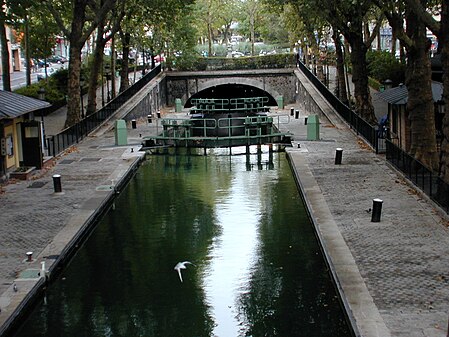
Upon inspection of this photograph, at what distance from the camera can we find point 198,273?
64.2 ft

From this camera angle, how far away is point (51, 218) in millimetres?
23938

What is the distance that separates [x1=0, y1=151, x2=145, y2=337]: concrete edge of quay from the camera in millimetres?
15917

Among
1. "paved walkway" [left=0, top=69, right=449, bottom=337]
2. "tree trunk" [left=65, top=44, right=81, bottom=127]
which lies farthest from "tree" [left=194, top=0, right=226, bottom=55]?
"paved walkway" [left=0, top=69, right=449, bottom=337]

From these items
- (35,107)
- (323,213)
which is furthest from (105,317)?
(35,107)

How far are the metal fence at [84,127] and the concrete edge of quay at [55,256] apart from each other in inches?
263

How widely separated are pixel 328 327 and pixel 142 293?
4.73 metres

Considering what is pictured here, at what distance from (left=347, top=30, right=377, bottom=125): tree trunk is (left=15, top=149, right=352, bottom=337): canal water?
13.8 meters

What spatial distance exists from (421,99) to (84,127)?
21.2m

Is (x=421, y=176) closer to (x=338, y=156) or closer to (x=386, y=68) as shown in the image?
(x=338, y=156)

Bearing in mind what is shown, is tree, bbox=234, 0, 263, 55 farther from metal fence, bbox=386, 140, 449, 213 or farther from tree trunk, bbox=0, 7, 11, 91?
metal fence, bbox=386, 140, 449, 213

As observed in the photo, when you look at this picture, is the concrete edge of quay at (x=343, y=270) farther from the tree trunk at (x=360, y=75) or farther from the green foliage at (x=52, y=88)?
the green foliage at (x=52, y=88)

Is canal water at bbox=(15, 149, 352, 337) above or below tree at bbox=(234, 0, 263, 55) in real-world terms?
below

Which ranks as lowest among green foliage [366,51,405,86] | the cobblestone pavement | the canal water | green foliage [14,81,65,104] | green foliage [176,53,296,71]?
the canal water

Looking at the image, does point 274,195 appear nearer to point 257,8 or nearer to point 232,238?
point 232,238
